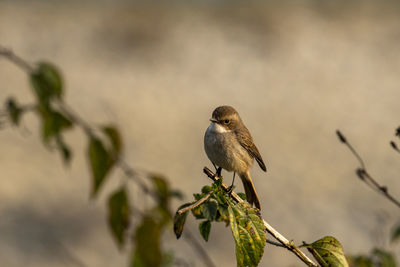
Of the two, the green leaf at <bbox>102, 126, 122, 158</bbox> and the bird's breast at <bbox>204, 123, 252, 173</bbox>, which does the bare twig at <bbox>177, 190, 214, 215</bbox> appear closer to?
the green leaf at <bbox>102, 126, 122, 158</bbox>

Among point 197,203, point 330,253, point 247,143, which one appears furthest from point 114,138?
point 247,143

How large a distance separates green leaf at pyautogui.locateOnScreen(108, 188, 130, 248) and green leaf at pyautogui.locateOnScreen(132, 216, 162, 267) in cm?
9

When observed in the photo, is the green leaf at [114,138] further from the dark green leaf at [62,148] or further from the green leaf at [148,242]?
the green leaf at [148,242]

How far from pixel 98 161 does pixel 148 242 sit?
526 mm

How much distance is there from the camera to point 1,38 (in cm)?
2200

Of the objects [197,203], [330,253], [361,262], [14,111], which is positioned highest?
[14,111]

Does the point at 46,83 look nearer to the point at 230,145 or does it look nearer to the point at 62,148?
the point at 62,148

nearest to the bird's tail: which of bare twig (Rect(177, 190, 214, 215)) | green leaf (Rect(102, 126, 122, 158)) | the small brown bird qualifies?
the small brown bird

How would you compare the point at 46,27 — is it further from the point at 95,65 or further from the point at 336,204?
the point at 336,204

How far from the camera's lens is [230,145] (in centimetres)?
551

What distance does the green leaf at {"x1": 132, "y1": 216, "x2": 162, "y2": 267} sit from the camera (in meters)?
3.11

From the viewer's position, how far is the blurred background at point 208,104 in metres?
12.3

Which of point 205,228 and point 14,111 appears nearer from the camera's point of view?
point 205,228

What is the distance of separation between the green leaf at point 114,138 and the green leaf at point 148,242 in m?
0.46
